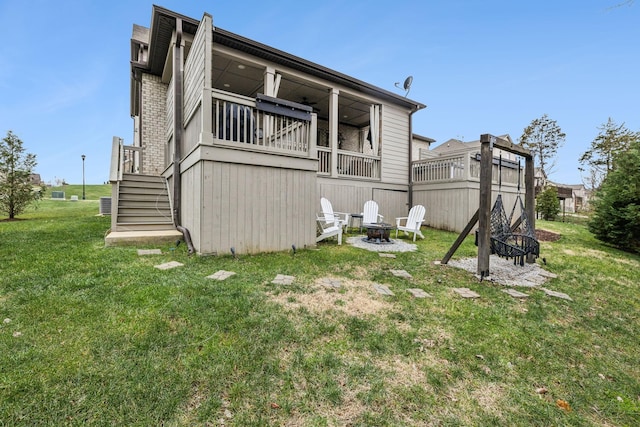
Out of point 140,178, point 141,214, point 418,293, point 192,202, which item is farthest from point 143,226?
point 418,293

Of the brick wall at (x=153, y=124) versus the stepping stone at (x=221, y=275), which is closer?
the stepping stone at (x=221, y=275)

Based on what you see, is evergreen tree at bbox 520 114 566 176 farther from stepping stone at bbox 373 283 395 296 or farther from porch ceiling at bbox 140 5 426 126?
stepping stone at bbox 373 283 395 296

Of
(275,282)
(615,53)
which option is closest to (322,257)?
(275,282)

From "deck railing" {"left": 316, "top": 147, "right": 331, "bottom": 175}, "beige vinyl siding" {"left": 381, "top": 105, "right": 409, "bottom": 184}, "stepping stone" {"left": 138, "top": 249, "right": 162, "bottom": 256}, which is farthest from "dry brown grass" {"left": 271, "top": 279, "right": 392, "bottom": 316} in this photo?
"beige vinyl siding" {"left": 381, "top": 105, "right": 409, "bottom": 184}

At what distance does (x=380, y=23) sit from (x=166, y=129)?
8.96 meters

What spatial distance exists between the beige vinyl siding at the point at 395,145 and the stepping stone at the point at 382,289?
6.37 m

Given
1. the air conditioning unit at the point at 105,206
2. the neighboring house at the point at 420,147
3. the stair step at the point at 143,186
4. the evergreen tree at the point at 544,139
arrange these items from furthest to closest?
the evergreen tree at the point at 544,139 < the neighboring house at the point at 420,147 < the air conditioning unit at the point at 105,206 < the stair step at the point at 143,186

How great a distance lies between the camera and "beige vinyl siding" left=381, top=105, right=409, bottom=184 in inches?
373

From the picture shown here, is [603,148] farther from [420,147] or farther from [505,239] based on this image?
[505,239]

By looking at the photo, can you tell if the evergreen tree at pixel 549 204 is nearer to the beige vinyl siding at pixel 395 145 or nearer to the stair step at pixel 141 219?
the beige vinyl siding at pixel 395 145

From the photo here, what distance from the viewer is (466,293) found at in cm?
332

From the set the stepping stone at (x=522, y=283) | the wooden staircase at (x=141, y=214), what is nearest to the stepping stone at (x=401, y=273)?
the stepping stone at (x=522, y=283)

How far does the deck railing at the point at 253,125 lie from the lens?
4.52 metres

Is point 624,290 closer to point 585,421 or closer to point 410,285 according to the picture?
point 410,285
